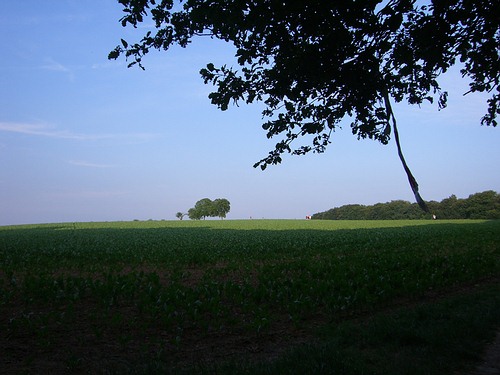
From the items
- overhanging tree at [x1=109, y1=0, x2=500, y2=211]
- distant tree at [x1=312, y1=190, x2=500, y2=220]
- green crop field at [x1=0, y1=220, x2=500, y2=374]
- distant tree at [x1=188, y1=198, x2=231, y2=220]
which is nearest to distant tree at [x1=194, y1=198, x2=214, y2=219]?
distant tree at [x1=188, y1=198, x2=231, y2=220]

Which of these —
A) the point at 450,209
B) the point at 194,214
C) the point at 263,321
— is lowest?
the point at 263,321

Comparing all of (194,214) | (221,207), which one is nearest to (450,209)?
(221,207)

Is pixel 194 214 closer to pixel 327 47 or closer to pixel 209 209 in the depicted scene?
pixel 209 209

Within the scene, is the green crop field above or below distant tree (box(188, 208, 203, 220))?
below

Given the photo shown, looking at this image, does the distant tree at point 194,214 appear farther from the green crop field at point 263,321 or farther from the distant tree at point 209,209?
the green crop field at point 263,321

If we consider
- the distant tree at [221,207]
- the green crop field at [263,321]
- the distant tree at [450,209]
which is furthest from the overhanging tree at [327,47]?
the distant tree at [221,207]

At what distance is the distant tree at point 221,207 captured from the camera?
116 metres

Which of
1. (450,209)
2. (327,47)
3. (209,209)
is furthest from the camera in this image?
(209,209)

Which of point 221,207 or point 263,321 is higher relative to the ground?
point 221,207

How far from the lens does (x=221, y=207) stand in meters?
118

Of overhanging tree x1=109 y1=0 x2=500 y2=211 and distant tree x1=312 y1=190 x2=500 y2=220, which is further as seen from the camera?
distant tree x1=312 y1=190 x2=500 y2=220

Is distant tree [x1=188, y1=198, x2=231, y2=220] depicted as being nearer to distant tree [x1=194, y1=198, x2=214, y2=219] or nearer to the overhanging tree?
distant tree [x1=194, y1=198, x2=214, y2=219]

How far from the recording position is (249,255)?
15484mm

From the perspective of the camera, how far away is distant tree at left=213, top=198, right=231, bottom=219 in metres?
116
